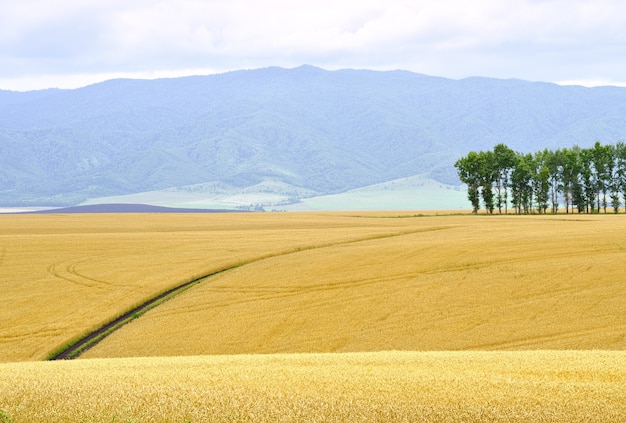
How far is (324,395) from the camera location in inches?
503

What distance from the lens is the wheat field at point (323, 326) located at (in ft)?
41.4

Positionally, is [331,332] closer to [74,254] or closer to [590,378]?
[590,378]

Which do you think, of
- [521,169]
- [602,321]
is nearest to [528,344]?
[602,321]

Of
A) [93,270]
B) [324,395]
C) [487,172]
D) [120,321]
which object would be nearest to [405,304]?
[120,321]

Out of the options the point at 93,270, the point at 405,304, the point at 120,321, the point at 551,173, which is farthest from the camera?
the point at 551,173

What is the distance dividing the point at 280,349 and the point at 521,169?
113257 millimetres

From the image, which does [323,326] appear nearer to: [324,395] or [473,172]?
[324,395]

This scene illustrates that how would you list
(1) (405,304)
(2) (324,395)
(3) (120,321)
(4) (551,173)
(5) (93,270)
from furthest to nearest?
(4) (551,173), (5) (93,270), (1) (405,304), (3) (120,321), (2) (324,395)

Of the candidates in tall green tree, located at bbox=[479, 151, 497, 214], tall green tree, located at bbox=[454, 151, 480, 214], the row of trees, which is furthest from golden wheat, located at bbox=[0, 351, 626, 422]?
tall green tree, located at bbox=[454, 151, 480, 214]

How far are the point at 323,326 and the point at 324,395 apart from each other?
24103 millimetres

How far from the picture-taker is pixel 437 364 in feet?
56.0

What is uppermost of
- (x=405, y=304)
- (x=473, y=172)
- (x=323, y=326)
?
(x=473, y=172)

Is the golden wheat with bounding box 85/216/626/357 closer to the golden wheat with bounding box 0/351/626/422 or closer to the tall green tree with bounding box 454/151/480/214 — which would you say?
the golden wheat with bounding box 0/351/626/422

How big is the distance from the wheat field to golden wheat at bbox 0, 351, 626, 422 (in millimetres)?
36
